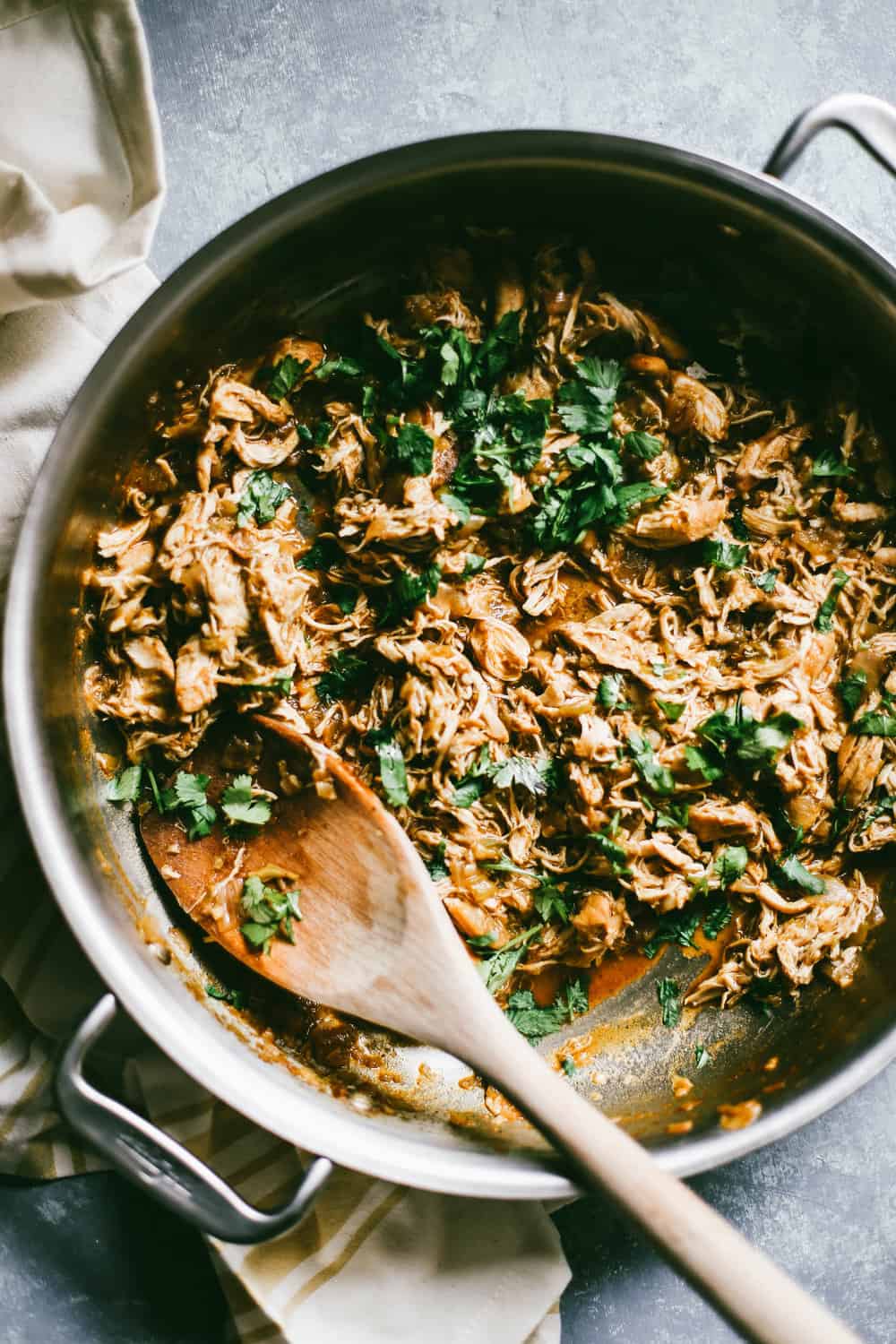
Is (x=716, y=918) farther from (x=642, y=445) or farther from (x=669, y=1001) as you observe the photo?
(x=642, y=445)

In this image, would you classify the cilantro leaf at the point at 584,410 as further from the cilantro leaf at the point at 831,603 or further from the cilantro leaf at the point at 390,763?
the cilantro leaf at the point at 390,763

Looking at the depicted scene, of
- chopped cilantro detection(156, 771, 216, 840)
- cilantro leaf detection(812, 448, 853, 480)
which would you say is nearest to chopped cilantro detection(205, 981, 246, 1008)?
chopped cilantro detection(156, 771, 216, 840)

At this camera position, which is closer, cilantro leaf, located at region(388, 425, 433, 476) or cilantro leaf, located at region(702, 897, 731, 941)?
cilantro leaf, located at region(388, 425, 433, 476)

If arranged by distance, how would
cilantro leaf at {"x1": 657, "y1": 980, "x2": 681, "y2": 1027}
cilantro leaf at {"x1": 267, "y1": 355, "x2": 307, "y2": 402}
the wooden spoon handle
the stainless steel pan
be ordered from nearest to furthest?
the wooden spoon handle, the stainless steel pan, cilantro leaf at {"x1": 267, "y1": 355, "x2": 307, "y2": 402}, cilantro leaf at {"x1": 657, "y1": 980, "x2": 681, "y2": 1027}

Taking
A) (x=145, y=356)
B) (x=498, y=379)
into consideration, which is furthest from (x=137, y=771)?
(x=498, y=379)

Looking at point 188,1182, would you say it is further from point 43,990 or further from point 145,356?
point 145,356

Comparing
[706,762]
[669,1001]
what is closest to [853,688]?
[706,762]

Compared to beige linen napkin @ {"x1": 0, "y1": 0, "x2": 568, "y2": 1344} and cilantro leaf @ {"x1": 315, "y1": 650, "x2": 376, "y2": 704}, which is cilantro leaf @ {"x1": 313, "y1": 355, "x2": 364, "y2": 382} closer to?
beige linen napkin @ {"x1": 0, "y1": 0, "x2": 568, "y2": 1344}

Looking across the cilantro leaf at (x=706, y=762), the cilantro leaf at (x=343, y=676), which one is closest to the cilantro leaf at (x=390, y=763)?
the cilantro leaf at (x=343, y=676)
